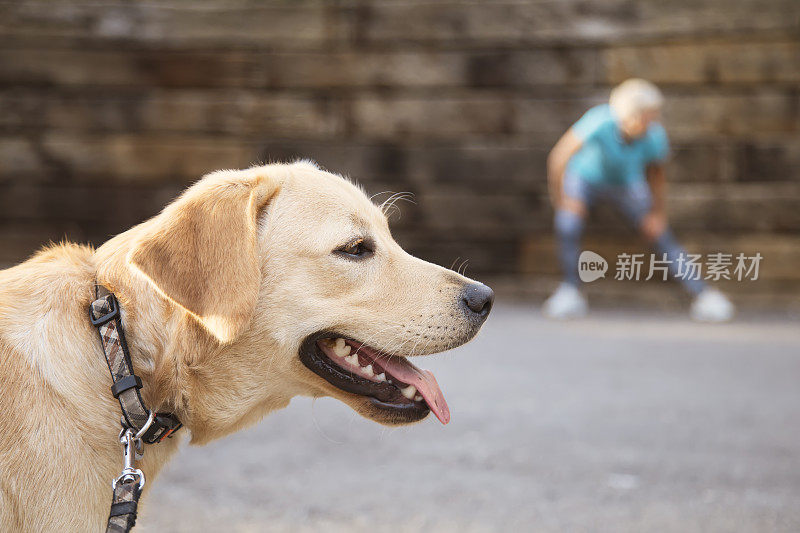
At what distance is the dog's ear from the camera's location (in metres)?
2.12

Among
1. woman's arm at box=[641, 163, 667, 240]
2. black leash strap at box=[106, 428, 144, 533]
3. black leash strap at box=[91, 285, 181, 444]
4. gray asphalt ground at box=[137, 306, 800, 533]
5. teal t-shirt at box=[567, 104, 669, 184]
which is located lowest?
gray asphalt ground at box=[137, 306, 800, 533]

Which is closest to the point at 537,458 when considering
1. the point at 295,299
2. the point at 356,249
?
the point at 356,249

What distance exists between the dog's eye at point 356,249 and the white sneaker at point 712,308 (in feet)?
19.3

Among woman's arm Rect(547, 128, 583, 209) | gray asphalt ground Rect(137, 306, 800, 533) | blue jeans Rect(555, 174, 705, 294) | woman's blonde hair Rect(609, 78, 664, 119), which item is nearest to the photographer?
gray asphalt ground Rect(137, 306, 800, 533)

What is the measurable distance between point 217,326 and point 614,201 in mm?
6598

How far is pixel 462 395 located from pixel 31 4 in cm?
657

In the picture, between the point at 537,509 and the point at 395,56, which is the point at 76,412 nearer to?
the point at 537,509

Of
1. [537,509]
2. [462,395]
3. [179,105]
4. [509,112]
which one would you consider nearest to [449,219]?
[509,112]

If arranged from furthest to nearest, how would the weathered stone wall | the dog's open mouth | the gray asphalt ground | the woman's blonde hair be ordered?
the weathered stone wall, the woman's blonde hair, the gray asphalt ground, the dog's open mouth

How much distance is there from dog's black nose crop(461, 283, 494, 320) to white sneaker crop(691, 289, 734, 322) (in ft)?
18.8

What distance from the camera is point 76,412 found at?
6.70ft

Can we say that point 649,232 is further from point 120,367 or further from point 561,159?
point 120,367

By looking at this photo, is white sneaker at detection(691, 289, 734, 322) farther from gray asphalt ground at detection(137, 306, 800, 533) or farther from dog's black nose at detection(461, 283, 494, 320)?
dog's black nose at detection(461, 283, 494, 320)

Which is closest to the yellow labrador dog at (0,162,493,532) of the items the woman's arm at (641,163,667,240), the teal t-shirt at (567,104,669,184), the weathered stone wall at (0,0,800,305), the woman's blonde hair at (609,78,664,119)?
the woman's blonde hair at (609,78,664,119)
